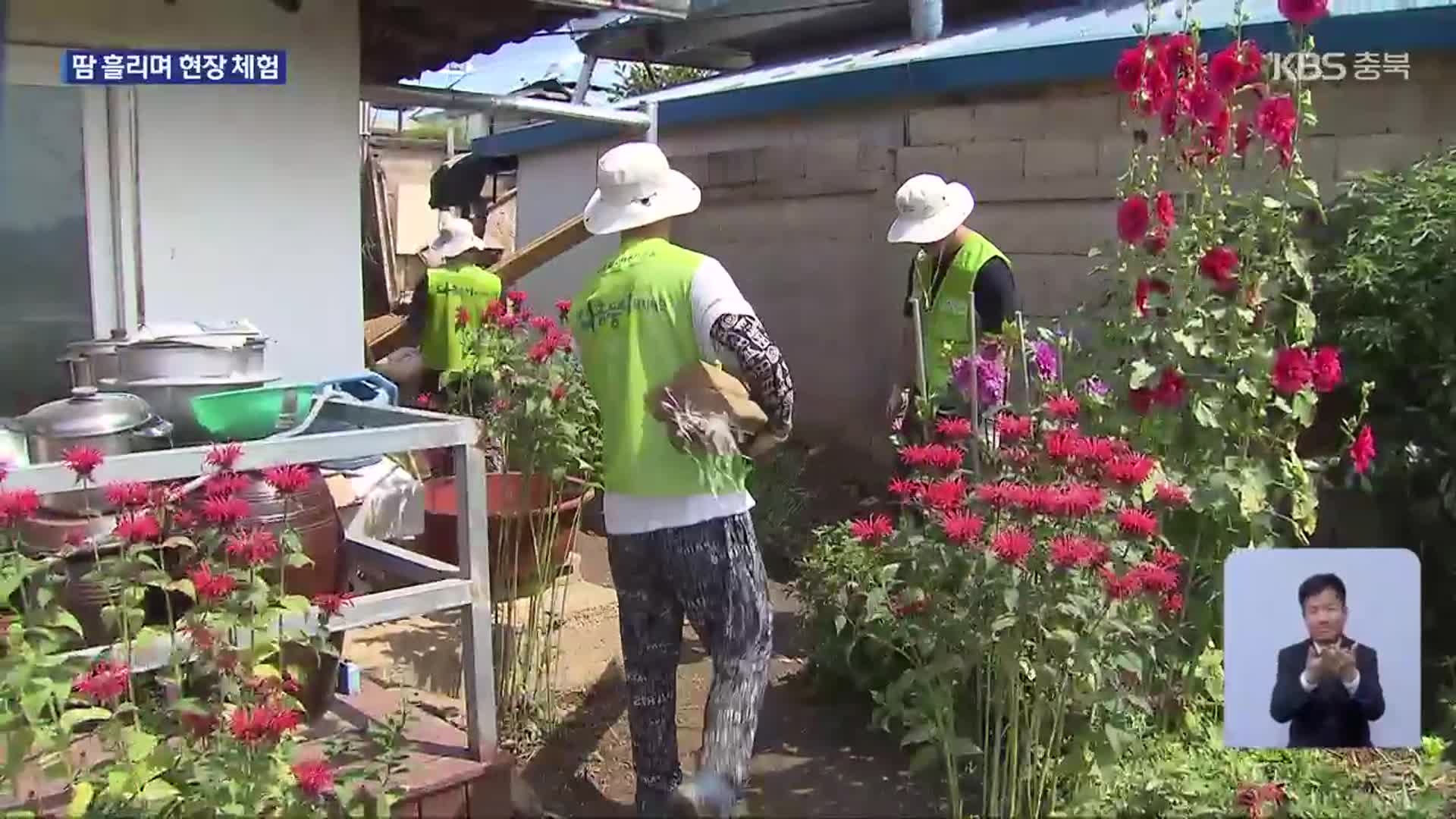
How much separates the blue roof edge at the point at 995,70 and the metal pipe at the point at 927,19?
1281 mm

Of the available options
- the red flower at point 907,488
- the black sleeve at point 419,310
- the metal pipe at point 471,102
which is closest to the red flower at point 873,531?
the red flower at point 907,488

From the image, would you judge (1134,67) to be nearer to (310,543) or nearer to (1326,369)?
(1326,369)

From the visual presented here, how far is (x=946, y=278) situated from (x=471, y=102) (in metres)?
3.36

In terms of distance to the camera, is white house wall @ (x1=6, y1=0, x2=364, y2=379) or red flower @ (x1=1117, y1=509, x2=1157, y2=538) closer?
red flower @ (x1=1117, y1=509, x2=1157, y2=538)

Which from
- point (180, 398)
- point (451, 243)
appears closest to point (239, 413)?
point (180, 398)

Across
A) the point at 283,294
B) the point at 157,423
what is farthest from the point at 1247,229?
the point at 283,294

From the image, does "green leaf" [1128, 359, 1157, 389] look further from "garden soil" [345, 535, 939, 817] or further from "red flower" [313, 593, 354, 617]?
"red flower" [313, 593, 354, 617]

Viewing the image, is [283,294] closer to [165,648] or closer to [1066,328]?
[165,648]

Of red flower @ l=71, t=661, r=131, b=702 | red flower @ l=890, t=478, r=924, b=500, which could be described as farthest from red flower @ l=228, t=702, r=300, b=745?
red flower @ l=890, t=478, r=924, b=500

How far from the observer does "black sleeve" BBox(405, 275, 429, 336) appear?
6.74 meters

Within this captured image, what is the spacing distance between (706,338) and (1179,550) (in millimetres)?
1267

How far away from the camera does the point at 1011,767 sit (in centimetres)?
279

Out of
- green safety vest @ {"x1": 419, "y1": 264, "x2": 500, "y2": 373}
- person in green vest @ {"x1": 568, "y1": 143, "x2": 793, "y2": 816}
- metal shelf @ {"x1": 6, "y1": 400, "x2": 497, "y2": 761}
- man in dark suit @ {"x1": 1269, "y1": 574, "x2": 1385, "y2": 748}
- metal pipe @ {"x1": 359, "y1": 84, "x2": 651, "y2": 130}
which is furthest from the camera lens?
metal pipe @ {"x1": 359, "y1": 84, "x2": 651, "y2": 130}

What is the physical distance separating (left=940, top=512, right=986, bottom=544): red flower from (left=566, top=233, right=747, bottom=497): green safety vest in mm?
750
